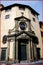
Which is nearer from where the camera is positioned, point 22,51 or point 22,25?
point 22,51

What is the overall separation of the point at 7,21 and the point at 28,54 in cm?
562

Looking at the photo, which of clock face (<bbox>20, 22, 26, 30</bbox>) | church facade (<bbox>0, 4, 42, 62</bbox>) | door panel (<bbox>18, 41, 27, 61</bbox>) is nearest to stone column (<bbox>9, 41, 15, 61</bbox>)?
church facade (<bbox>0, 4, 42, 62</bbox>)

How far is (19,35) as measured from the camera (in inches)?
766

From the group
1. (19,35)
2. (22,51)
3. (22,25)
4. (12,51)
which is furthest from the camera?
(22,25)

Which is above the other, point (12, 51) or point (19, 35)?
point (19, 35)

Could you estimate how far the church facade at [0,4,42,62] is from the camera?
19.2 m

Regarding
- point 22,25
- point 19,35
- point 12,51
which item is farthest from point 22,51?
point 22,25

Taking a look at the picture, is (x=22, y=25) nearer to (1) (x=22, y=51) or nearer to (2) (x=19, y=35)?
(2) (x=19, y=35)

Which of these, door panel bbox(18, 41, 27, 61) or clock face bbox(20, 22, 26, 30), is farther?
clock face bbox(20, 22, 26, 30)

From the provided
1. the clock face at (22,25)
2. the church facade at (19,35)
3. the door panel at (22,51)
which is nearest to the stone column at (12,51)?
the church facade at (19,35)

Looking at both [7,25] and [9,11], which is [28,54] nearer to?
[7,25]

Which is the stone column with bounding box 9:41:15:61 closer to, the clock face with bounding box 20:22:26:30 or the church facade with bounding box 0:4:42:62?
the church facade with bounding box 0:4:42:62

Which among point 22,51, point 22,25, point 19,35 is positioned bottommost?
point 22,51

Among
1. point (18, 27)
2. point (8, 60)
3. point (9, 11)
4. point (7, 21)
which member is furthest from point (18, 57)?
point (9, 11)
